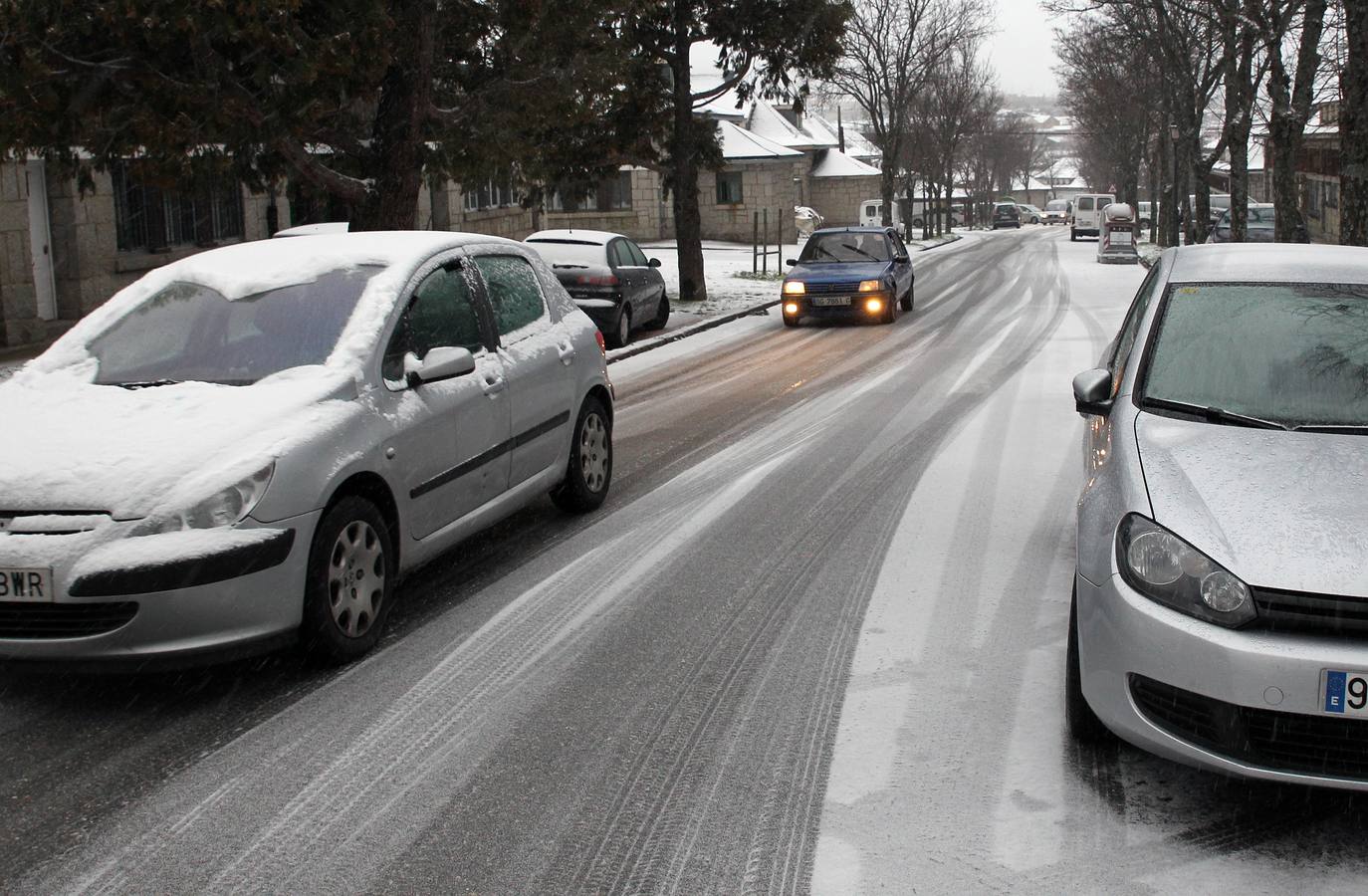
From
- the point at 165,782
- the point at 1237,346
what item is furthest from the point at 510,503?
the point at 1237,346

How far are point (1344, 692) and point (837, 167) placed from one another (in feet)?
220

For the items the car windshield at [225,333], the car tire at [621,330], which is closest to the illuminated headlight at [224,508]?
the car windshield at [225,333]

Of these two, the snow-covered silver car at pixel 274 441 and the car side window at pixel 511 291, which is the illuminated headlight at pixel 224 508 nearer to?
the snow-covered silver car at pixel 274 441

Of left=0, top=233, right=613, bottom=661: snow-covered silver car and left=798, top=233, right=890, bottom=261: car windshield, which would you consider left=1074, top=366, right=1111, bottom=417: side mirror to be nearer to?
left=0, top=233, right=613, bottom=661: snow-covered silver car

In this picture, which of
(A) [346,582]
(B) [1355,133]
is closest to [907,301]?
(B) [1355,133]

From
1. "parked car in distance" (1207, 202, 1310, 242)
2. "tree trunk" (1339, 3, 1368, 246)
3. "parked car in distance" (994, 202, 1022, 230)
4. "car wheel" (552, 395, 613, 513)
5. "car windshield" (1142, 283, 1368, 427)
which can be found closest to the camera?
"car windshield" (1142, 283, 1368, 427)

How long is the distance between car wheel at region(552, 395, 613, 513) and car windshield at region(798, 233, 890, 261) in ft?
48.3

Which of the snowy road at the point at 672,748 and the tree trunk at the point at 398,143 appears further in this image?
the tree trunk at the point at 398,143

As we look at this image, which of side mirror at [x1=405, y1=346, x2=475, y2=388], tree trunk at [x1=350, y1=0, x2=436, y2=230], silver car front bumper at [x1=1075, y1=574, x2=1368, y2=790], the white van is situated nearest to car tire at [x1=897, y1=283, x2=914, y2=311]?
tree trunk at [x1=350, y1=0, x2=436, y2=230]

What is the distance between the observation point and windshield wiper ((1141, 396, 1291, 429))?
183 inches

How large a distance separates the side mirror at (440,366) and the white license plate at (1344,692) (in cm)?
364

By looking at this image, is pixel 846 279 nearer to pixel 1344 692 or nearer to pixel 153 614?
pixel 153 614

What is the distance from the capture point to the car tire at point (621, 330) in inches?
719

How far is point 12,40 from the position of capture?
12375mm
